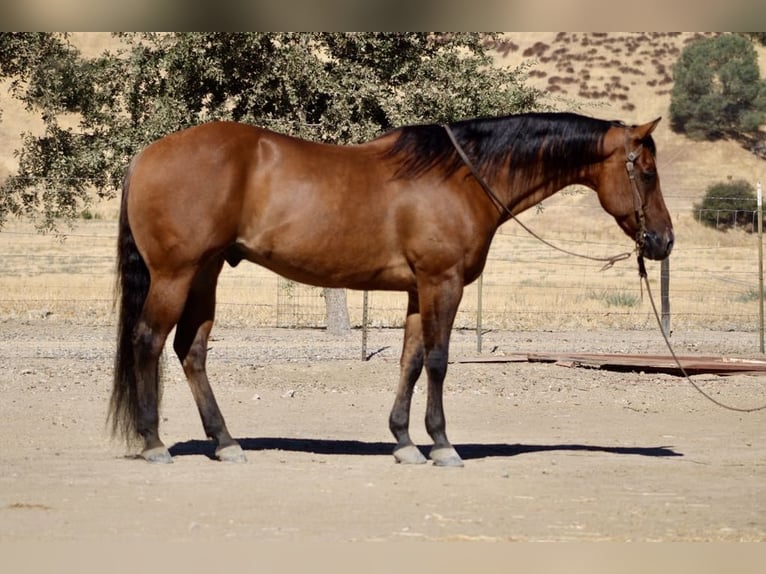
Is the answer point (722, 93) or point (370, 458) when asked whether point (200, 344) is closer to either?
point (370, 458)

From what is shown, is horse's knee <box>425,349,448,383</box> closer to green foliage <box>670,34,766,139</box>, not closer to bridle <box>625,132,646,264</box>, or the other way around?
bridle <box>625,132,646,264</box>

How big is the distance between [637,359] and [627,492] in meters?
6.98

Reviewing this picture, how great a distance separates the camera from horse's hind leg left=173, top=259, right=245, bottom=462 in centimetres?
838

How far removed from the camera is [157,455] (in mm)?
8141

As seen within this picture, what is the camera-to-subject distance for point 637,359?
14.2 metres

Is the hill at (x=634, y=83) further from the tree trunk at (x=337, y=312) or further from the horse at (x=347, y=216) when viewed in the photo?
the horse at (x=347, y=216)

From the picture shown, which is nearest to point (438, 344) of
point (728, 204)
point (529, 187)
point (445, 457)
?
point (445, 457)

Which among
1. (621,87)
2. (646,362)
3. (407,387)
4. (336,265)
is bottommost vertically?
(646,362)

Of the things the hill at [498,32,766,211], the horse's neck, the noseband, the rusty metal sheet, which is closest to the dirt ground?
the rusty metal sheet

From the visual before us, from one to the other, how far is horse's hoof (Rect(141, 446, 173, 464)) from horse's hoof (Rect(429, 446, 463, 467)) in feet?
6.01

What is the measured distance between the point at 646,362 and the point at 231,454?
7.08m

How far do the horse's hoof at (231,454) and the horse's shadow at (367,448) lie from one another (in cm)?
49

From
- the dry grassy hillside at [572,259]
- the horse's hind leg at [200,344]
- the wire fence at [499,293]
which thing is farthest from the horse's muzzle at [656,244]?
the wire fence at [499,293]

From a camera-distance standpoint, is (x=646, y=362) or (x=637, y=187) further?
(x=646, y=362)
